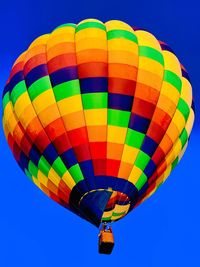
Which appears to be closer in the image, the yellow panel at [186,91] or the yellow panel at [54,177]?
the yellow panel at [54,177]

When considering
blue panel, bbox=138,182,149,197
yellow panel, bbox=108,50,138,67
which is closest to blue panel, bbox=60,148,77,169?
blue panel, bbox=138,182,149,197

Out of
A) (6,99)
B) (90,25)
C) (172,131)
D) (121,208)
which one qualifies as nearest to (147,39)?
(90,25)

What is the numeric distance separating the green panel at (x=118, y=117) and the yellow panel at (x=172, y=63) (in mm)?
1630

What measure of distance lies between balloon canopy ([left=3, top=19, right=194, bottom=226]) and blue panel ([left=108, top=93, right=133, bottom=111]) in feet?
0.06

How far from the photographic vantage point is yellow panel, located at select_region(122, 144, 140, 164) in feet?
43.4

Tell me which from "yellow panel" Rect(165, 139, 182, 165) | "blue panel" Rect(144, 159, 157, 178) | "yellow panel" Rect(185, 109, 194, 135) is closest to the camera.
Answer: "blue panel" Rect(144, 159, 157, 178)

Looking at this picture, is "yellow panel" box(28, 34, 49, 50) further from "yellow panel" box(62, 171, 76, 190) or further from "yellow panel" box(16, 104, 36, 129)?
"yellow panel" box(62, 171, 76, 190)

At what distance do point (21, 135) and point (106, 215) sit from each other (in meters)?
2.28

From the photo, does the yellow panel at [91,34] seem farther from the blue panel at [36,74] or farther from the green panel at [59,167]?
the green panel at [59,167]

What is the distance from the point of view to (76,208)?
43.8 feet

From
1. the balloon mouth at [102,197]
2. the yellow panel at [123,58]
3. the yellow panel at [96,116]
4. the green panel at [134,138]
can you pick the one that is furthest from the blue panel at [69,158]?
the yellow panel at [123,58]

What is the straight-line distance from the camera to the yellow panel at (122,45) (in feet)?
47.0

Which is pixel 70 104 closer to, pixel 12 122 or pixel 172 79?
pixel 12 122

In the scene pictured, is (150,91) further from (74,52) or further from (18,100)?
(18,100)
